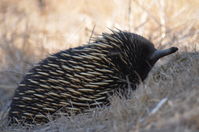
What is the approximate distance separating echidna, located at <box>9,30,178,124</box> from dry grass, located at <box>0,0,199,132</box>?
26 centimetres

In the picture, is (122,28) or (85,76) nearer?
(85,76)

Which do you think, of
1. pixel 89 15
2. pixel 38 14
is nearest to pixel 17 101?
pixel 89 15

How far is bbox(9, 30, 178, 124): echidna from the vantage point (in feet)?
18.2

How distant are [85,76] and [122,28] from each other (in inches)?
146

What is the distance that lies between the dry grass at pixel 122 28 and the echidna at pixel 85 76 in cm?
26

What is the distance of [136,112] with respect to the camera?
3.99m

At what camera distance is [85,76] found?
18.3ft

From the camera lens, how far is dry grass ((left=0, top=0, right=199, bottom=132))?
3.68 m

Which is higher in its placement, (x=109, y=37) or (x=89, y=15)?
(x=89, y=15)

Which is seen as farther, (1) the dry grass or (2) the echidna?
(2) the echidna

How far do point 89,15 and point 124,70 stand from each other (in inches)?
223

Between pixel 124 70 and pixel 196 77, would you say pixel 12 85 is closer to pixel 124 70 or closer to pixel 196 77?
pixel 124 70

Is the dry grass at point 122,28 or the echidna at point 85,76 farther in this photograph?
the echidna at point 85,76

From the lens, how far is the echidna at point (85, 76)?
5.55 m
